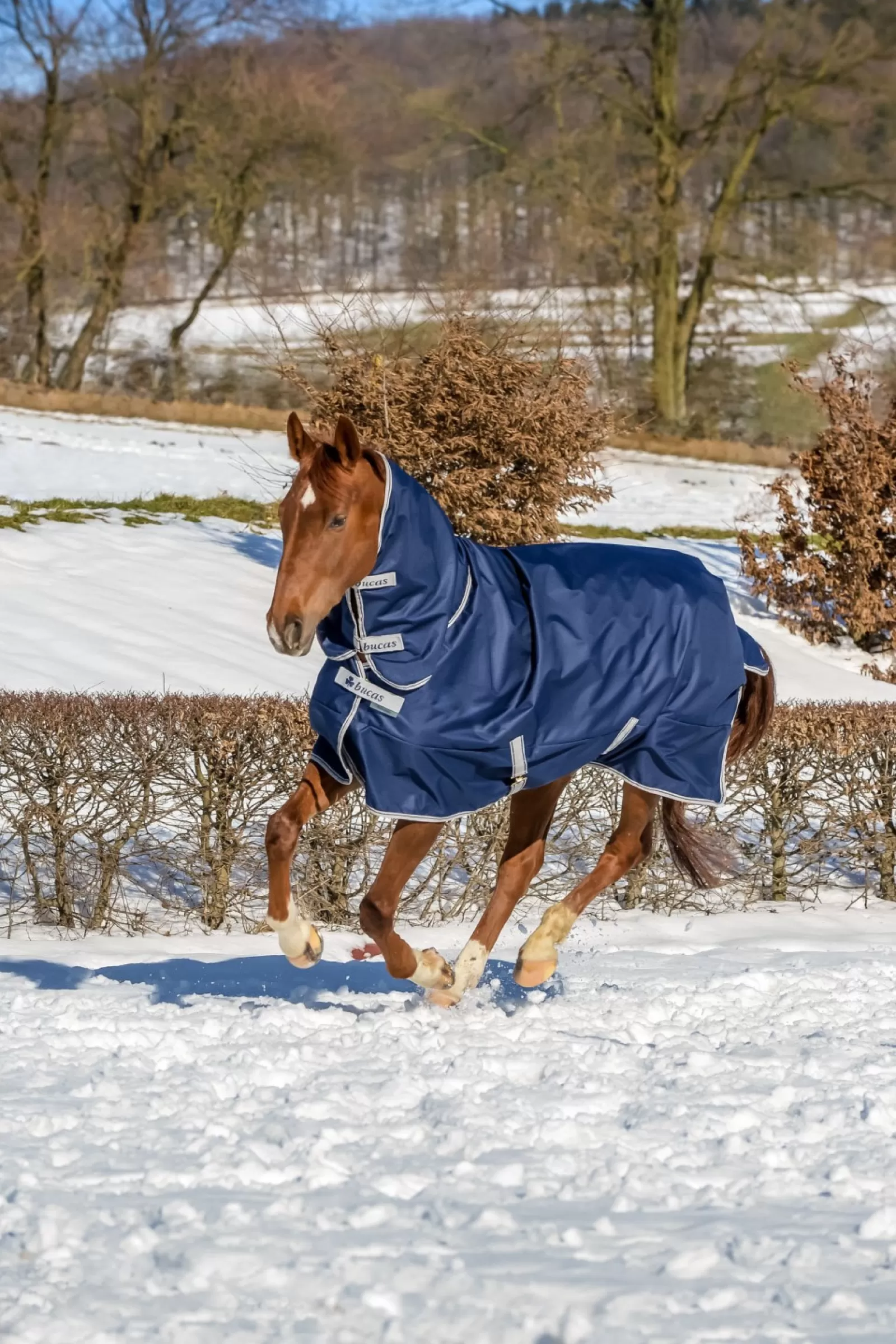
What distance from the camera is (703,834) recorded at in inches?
230

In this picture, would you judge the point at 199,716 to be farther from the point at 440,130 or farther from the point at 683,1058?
the point at 440,130

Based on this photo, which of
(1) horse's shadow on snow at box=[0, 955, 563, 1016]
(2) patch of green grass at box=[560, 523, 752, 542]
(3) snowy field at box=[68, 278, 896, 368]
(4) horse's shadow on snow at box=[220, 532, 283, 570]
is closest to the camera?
(1) horse's shadow on snow at box=[0, 955, 563, 1016]

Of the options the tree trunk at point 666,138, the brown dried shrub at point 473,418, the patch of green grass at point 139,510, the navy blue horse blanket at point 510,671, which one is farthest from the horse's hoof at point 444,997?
the tree trunk at point 666,138

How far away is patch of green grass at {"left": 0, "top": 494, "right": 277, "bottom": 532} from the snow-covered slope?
0.18 m

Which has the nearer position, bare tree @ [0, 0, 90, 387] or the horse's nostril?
the horse's nostril

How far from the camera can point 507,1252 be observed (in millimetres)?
2904

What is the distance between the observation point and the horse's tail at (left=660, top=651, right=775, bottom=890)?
5582mm

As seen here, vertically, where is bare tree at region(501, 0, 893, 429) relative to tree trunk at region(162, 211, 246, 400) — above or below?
above

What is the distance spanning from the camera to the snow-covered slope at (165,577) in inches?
407

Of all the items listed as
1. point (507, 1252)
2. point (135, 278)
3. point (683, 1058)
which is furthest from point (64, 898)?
point (135, 278)

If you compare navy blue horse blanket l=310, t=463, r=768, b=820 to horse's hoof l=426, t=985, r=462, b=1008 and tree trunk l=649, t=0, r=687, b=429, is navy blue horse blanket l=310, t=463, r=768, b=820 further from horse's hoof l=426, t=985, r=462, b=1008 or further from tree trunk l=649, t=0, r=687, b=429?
tree trunk l=649, t=0, r=687, b=429

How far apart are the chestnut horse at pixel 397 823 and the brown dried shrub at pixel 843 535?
9.24m

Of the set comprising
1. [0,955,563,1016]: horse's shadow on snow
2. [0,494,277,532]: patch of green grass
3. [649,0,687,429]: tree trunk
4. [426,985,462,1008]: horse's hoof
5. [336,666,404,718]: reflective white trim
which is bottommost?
[0,955,563,1016]: horse's shadow on snow


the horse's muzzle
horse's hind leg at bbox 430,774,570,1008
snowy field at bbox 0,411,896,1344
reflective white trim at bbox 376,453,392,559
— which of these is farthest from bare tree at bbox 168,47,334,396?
the horse's muzzle
